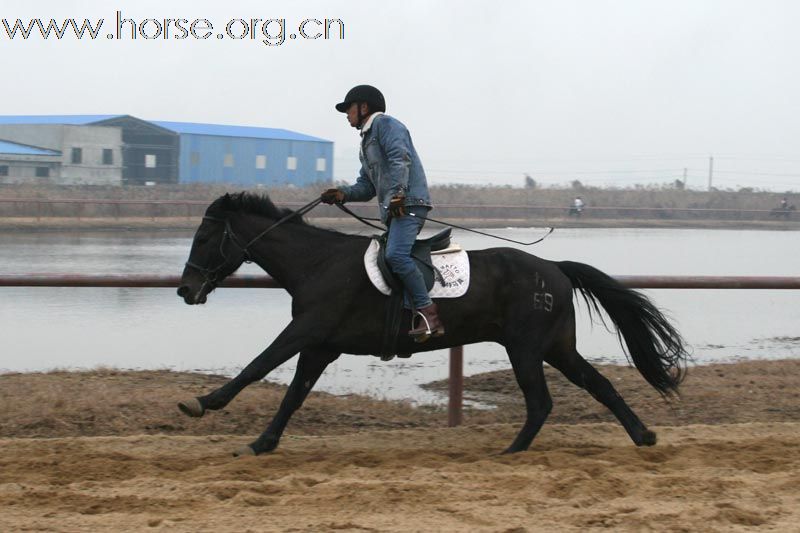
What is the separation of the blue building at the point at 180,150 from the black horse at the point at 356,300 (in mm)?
39117

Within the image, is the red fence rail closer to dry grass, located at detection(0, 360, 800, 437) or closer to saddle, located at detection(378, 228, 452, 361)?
dry grass, located at detection(0, 360, 800, 437)

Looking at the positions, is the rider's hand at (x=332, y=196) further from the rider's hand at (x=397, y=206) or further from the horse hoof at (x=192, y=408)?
the horse hoof at (x=192, y=408)

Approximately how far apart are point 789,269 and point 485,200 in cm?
2440

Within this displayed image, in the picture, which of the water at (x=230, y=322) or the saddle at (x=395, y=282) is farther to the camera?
the water at (x=230, y=322)

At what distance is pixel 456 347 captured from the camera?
7.12 meters

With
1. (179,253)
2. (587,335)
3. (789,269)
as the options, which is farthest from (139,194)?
(587,335)

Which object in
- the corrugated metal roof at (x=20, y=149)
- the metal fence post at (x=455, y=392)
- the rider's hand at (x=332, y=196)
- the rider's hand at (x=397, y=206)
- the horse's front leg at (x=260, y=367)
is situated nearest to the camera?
the horse's front leg at (x=260, y=367)

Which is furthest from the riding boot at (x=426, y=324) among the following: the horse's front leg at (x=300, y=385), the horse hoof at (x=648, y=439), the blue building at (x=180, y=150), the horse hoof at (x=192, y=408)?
the blue building at (x=180, y=150)

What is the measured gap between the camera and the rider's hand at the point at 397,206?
6.26 meters

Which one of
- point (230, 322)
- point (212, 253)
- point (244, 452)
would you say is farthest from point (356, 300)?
point (230, 322)

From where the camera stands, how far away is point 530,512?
195 inches

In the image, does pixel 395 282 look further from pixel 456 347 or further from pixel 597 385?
pixel 597 385

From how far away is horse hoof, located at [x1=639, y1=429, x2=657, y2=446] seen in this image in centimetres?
659

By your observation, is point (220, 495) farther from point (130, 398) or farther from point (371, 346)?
point (130, 398)
